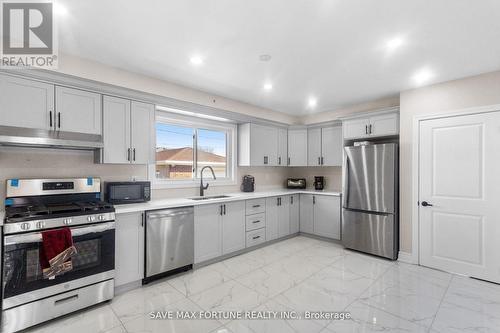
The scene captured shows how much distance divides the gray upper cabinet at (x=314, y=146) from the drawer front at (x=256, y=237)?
5.95ft

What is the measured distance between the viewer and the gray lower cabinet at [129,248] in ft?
8.43

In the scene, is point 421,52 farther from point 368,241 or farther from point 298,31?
point 368,241

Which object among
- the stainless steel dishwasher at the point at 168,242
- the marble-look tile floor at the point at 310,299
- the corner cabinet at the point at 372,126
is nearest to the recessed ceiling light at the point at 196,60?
the stainless steel dishwasher at the point at 168,242

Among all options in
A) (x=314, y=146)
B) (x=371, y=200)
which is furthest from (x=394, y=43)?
(x=314, y=146)

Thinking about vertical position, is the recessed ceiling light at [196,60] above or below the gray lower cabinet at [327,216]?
above

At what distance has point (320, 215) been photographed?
14.9 feet

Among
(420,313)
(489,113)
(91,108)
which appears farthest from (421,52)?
(91,108)

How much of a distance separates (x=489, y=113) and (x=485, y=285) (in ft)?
6.76

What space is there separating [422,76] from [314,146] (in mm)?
2249

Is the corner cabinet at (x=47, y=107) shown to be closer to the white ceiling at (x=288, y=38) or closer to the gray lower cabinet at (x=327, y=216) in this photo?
the white ceiling at (x=288, y=38)

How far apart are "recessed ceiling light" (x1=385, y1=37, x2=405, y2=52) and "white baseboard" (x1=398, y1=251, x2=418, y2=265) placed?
2.84 m

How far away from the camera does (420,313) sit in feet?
7.34

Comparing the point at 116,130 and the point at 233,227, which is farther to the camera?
the point at 233,227

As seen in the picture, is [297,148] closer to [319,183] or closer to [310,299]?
[319,183]
